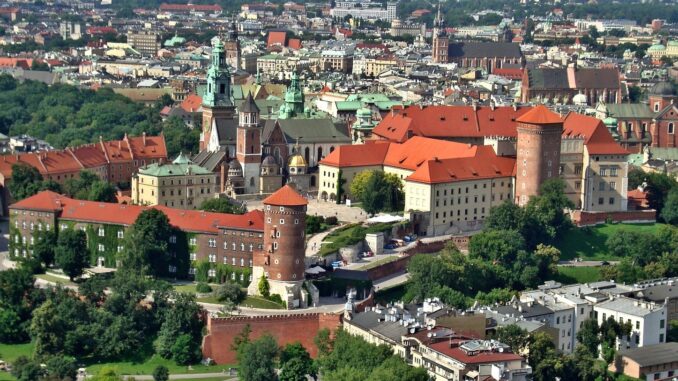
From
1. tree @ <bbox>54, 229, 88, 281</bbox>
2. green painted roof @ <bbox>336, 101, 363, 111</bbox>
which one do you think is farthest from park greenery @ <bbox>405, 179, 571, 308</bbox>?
green painted roof @ <bbox>336, 101, 363, 111</bbox>

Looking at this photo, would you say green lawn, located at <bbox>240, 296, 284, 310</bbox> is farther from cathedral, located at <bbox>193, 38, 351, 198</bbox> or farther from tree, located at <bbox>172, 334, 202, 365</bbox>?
cathedral, located at <bbox>193, 38, 351, 198</bbox>

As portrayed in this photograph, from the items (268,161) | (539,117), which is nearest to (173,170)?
(268,161)

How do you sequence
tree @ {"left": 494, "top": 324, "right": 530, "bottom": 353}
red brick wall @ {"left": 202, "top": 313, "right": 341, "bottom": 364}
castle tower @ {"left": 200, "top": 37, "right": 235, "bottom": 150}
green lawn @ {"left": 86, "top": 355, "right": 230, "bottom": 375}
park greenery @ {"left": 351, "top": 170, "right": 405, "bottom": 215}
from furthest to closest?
castle tower @ {"left": 200, "top": 37, "right": 235, "bottom": 150} < park greenery @ {"left": 351, "top": 170, "right": 405, "bottom": 215} < red brick wall @ {"left": 202, "top": 313, "right": 341, "bottom": 364} < green lawn @ {"left": 86, "top": 355, "right": 230, "bottom": 375} < tree @ {"left": 494, "top": 324, "right": 530, "bottom": 353}

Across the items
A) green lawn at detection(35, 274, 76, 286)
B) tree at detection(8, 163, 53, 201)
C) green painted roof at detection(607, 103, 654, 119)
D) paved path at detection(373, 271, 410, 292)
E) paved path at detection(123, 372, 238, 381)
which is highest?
green painted roof at detection(607, 103, 654, 119)

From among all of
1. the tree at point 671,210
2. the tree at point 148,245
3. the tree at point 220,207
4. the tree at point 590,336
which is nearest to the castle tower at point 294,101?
the tree at point 220,207

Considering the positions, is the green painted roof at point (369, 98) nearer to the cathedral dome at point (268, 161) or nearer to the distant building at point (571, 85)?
the distant building at point (571, 85)

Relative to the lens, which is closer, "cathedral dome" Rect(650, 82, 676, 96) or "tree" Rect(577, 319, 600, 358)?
"tree" Rect(577, 319, 600, 358)
